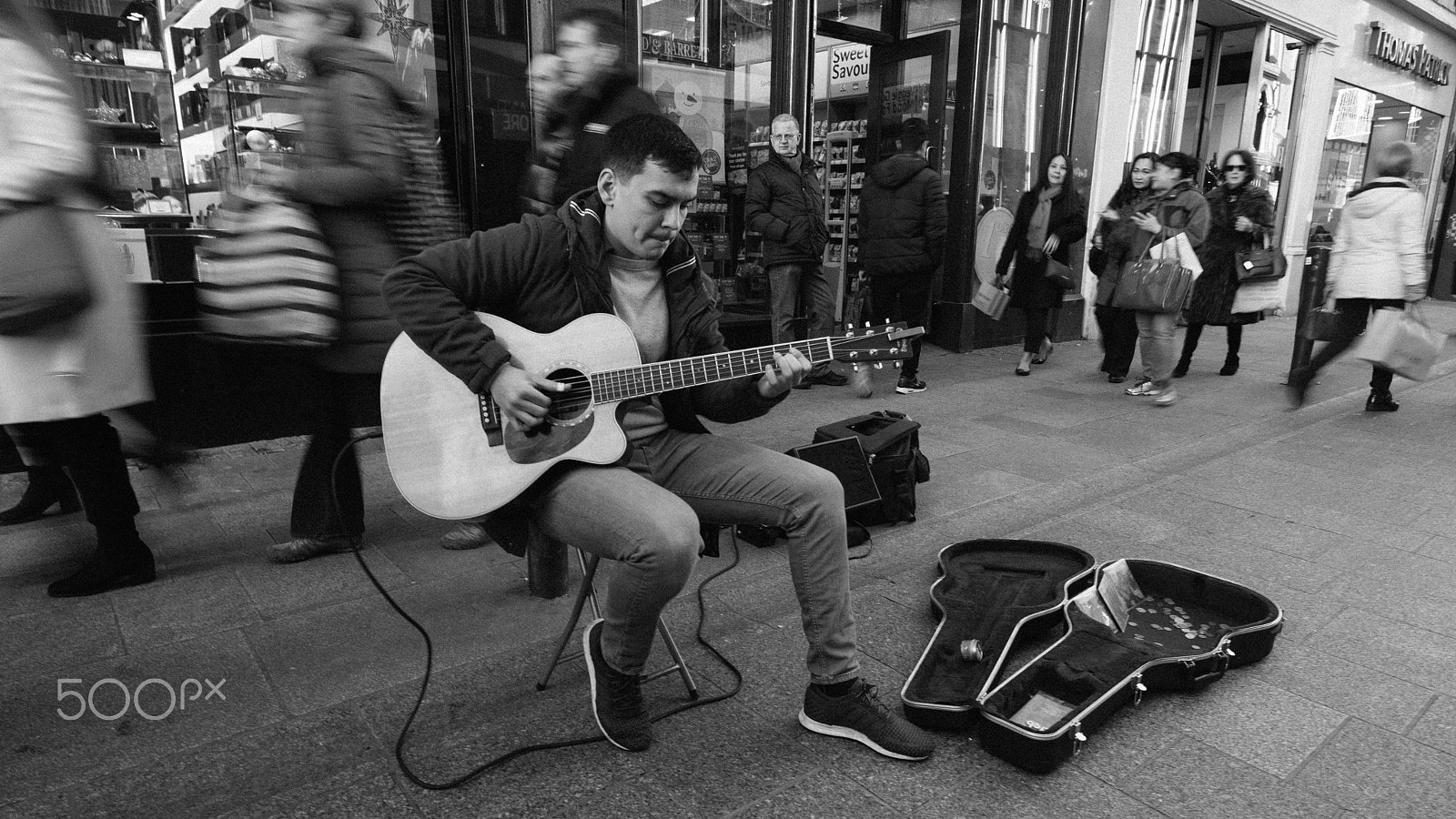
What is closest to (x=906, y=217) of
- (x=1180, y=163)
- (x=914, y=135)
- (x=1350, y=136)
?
(x=914, y=135)

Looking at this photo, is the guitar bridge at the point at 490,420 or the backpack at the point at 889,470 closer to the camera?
the guitar bridge at the point at 490,420

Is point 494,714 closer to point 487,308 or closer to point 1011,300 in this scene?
point 487,308

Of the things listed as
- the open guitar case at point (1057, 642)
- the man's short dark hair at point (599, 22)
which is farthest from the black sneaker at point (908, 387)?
the man's short dark hair at point (599, 22)

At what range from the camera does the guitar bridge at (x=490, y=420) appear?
219 cm

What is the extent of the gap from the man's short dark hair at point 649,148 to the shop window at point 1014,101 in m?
6.84

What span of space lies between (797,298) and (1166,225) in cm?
268

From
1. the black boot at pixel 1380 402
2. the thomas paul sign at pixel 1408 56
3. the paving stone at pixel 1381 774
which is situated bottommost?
the black boot at pixel 1380 402

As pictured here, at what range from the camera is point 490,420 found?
2.19 meters

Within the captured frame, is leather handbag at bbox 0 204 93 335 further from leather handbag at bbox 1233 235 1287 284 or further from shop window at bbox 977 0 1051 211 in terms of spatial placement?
shop window at bbox 977 0 1051 211

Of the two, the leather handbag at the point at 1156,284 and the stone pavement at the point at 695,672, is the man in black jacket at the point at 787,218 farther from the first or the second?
the stone pavement at the point at 695,672

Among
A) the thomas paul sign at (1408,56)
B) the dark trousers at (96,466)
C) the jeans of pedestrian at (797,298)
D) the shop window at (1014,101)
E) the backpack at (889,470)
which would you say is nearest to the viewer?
the dark trousers at (96,466)

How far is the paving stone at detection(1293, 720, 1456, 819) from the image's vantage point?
2.06 meters

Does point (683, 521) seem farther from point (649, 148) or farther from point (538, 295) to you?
point (649, 148)

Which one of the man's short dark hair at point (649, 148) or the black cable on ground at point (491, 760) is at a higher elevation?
the man's short dark hair at point (649, 148)
